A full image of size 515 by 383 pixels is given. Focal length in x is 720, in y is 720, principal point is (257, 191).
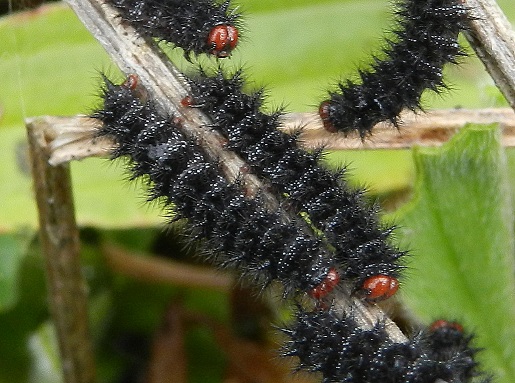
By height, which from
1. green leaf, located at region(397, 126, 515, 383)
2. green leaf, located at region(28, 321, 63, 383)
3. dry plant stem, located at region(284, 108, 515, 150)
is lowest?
green leaf, located at region(28, 321, 63, 383)

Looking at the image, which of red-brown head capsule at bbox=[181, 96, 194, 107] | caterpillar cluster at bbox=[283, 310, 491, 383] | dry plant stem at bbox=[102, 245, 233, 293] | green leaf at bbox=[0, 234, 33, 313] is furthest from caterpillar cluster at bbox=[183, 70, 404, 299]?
dry plant stem at bbox=[102, 245, 233, 293]

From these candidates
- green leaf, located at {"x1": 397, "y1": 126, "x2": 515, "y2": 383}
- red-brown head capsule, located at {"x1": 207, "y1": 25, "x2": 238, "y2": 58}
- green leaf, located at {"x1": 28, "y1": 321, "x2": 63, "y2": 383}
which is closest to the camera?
red-brown head capsule, located at {"x1": 207, "y1": 25, "x2": 238, "y2": 58}

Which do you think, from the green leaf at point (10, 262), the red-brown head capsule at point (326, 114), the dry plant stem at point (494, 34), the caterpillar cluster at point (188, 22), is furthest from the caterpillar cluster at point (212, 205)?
the green leaf at point (10, 262)

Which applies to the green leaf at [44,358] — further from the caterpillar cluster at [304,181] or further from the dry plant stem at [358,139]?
the caterpillar cluster at [304,181]

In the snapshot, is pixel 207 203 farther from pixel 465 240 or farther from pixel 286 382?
pixel 286 382

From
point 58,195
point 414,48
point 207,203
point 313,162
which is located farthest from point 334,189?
point 58,195

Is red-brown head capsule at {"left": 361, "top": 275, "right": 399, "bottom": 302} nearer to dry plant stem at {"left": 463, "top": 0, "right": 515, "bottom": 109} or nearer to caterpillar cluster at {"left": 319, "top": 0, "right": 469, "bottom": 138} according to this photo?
caterpillar cluster at {"left": 319, "top": 0, "right": 469, "bottom": 138}
